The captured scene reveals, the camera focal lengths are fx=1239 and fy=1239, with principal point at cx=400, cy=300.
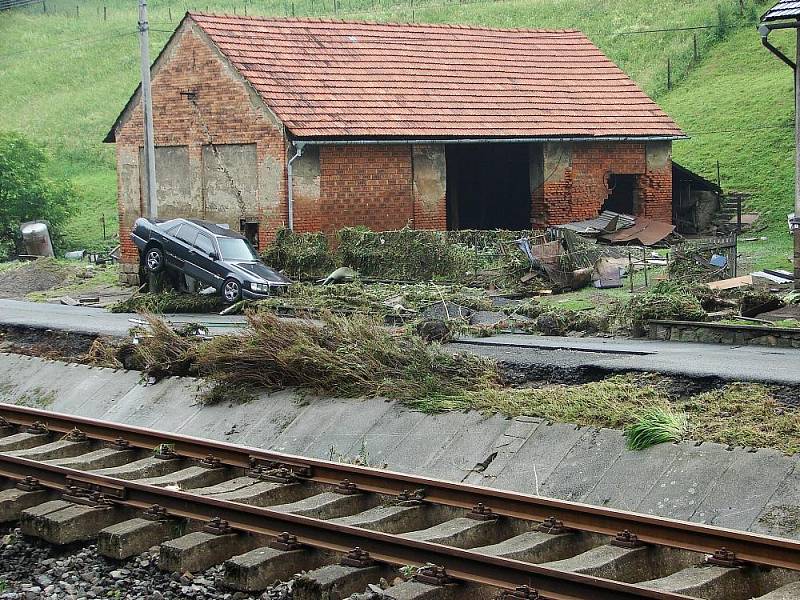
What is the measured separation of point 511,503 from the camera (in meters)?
9.60

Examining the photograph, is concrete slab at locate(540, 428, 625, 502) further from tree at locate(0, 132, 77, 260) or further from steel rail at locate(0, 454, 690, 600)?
tree at locate(0, 132, 77, 260)

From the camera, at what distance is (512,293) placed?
78.3 feet

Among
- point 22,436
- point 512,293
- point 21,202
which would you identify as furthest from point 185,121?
point 22,436

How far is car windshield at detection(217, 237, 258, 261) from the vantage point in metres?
25.8

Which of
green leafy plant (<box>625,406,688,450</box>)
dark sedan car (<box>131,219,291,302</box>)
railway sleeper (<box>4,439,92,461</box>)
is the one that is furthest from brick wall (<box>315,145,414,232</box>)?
green leafy plant (<box>625,406,688,450</box>)

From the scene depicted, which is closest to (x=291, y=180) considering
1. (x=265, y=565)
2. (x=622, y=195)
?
(x=622, y=195)

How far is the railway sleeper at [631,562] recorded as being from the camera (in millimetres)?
8133

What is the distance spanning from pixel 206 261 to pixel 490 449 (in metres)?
14.3

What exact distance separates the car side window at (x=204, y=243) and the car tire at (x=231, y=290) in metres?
0.92

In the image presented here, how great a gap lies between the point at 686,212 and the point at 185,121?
14.5 metres

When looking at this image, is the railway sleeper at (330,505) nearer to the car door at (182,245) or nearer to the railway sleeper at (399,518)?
the railway sleeper at (399,518)

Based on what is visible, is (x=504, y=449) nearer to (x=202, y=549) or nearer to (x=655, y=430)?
(x=655, y=430)

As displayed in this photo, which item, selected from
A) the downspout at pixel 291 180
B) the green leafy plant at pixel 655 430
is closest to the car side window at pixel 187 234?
the downspout at pixel 291 180

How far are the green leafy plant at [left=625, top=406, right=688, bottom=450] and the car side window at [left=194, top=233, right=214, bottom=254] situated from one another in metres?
15.3
